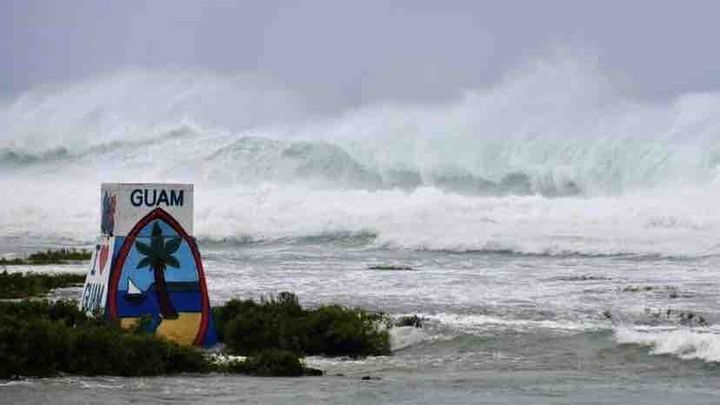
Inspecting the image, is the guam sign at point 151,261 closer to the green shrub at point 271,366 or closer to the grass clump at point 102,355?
the grass clump at point 102,355

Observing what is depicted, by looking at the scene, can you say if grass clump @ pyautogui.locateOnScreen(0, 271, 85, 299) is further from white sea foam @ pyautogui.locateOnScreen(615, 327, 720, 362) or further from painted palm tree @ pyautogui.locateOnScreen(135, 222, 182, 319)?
white sea foam @ pyautogui.locateOnScreen(615, 327, 720, 362)

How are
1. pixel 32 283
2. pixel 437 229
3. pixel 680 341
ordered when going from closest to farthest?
pixel 680 341, pixel 32 283, pixel 437 229

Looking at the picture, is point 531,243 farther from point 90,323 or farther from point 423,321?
point 90,323

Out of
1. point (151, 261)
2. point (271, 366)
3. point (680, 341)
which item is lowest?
point (271, 366)

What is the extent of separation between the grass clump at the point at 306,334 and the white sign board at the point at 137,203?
155 centimetres

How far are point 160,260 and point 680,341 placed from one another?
5.92m

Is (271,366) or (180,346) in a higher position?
(180,346)

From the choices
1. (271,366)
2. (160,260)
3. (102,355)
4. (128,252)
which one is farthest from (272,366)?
(128,252)

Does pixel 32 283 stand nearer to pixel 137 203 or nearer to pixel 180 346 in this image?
pixel 137 203

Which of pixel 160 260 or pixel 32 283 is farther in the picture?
pixel 32 283

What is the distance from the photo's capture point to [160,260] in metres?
18.7

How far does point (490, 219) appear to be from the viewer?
178 feet

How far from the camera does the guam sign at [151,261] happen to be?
18.5 metres

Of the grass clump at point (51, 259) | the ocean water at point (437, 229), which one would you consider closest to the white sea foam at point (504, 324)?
the ocean water at point (437, 229)
